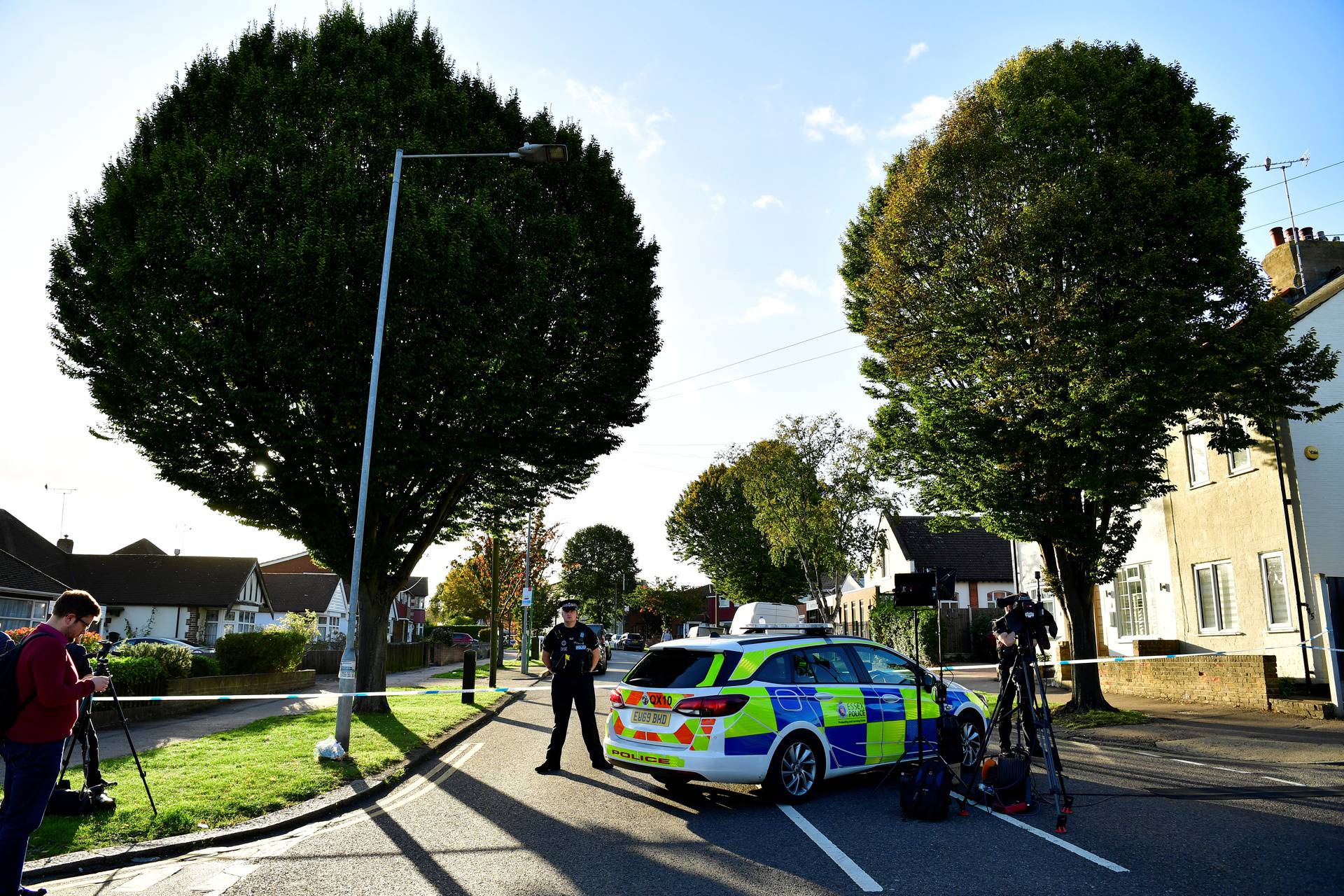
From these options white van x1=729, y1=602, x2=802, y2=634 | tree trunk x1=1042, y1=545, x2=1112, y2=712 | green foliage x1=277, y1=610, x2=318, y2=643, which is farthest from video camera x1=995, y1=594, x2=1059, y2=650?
green foliage x1=277, y1=610, x2=318, y2=643

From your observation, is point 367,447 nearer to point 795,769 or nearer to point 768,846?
point 795,769

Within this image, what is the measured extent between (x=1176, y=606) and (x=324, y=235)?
21.2 m

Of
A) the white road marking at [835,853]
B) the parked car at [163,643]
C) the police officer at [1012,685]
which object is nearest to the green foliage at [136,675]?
the parked car at [163,643]

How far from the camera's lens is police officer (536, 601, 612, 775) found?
9961 millimetres

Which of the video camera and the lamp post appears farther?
the lamp post

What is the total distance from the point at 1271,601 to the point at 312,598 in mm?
55973

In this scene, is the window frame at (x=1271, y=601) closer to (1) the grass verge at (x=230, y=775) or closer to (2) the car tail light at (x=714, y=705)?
Result: (2) the car tail light at (x=714, y=705)

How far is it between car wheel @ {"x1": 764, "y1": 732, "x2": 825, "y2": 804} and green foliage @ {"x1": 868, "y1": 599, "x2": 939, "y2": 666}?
85.0 ft

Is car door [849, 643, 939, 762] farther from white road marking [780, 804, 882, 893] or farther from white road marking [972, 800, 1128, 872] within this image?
white road marking [780, 804, 882, 893]

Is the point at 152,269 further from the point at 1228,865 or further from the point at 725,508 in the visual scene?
the point at 725,508

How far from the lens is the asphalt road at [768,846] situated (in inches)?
213

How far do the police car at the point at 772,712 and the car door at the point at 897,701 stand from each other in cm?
1

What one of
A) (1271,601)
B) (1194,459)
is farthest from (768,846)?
(1194,459)

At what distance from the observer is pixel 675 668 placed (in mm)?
8344
